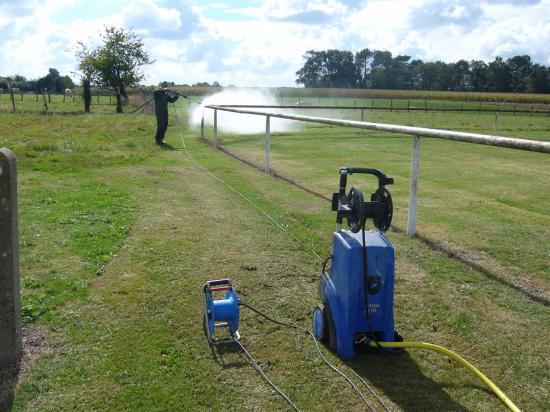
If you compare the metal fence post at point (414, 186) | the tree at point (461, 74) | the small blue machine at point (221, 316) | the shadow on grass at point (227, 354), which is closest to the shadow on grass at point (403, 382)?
the shadow on grass at point (227, 354)

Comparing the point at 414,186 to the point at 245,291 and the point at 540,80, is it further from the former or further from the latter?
the point at 540,80

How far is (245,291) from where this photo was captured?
4949 millimetres

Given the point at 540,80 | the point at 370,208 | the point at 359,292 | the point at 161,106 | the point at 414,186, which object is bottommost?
the point at 359,292

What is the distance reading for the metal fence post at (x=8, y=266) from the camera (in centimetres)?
347

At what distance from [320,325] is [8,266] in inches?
84.7

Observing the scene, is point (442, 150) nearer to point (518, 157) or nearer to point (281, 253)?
point (518, 157)

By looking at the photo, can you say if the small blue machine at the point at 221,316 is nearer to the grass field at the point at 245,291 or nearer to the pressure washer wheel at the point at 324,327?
the grass field at the point at 245,291

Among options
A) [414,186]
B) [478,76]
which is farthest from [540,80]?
[414,186]

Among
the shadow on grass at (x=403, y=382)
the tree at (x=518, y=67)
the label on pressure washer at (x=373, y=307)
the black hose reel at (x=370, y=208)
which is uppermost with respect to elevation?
the tree at (x=518, y=67)

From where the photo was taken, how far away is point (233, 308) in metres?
3.95

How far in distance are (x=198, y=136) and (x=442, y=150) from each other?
9.19 meters

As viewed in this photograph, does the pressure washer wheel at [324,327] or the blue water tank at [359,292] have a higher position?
the blue water tank at [359,292]

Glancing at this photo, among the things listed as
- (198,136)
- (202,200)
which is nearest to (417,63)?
(198,136)

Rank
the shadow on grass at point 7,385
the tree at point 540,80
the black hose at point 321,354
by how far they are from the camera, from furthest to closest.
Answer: the tree at point 540,80
the black hose at point 321,354
the shadow on grass at point 7,385
